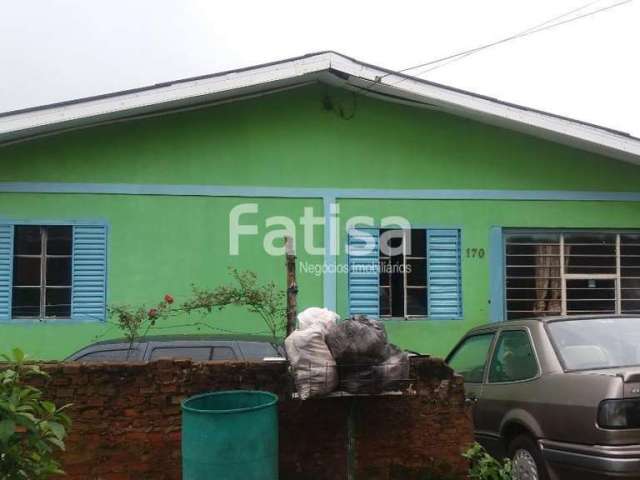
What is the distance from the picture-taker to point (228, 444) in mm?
4211

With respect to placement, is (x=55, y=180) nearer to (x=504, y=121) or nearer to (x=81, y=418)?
(x=81, y=418)

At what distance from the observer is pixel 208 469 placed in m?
4.23

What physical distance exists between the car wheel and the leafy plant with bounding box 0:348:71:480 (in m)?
3.27

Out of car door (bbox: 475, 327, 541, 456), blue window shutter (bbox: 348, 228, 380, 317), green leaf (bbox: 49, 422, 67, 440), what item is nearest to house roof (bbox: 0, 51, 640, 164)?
blue window shutter (bbox: 348, 228, 380, 317)

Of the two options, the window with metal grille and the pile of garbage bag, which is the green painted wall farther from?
the pile of garbage bag

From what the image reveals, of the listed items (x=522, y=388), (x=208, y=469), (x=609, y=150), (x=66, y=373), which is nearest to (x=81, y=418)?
(x=66, y=373)

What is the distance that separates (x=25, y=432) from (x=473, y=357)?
13.8ft

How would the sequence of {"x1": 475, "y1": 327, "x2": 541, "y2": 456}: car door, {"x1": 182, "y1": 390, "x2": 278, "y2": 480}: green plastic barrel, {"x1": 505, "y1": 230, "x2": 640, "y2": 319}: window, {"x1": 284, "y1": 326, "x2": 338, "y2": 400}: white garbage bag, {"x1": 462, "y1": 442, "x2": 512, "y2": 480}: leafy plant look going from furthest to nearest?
{"x1": 505, "y1": 230, "x2": 640, "y2": 319}: window → {"x1": 475, "y1": 327, "x2": 541, "y2": 456}: car door → {"x1": 462, "y1": 442, "x2": 512, "y2": 480}: leafy plant → {"x1": 284, "y1": 326, "x2": 338, "y2": 400}: white garbage bag → {"x1": 182, "y1": 390, "x2": 278, "y2": 480}: green plastic barrel

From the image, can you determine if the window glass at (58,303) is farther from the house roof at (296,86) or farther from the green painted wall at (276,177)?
the house roof at (296,86)

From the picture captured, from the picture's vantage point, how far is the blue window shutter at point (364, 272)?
8.82 m

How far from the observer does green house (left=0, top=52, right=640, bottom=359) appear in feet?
27.3

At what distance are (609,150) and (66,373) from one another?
24.4ft

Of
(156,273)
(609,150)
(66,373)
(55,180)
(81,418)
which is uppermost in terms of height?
(609,150)

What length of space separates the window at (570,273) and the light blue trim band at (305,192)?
21.0 inches
